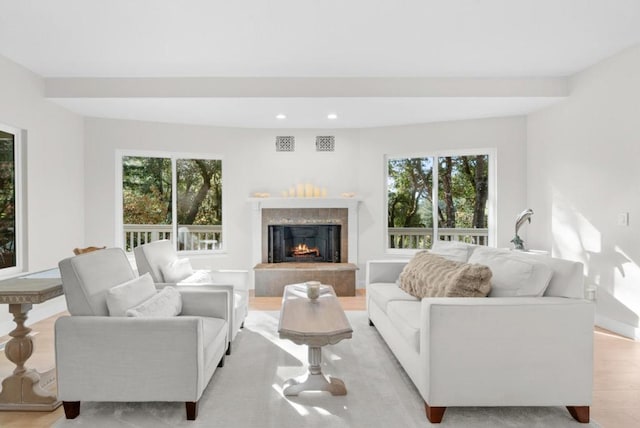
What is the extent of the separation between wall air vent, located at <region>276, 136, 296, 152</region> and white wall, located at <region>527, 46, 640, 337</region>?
Answer: 3639mm

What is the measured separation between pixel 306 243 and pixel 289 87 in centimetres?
278

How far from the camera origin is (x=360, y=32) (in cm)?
→ 362

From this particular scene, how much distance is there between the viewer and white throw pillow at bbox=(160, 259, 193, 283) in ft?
12.2

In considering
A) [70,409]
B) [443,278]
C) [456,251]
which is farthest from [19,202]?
[456,251]

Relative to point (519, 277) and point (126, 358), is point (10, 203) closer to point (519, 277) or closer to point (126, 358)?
point (126, 358)

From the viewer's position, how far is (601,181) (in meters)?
4.41

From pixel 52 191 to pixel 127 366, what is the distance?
12.0 ft

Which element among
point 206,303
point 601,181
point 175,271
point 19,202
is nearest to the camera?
point 206,303

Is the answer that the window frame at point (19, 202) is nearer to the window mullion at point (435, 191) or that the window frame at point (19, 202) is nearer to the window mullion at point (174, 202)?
the window mullion at point (174, 202)

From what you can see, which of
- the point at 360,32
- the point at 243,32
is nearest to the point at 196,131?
the point at 243,32

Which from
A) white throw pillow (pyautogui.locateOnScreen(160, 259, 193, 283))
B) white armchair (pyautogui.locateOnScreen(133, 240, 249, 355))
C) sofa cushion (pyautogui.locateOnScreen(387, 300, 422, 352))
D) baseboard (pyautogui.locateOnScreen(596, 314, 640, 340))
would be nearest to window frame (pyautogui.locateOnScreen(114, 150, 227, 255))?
white armchair (pyautogui.locateOnScreen(133, 240, 249, 355))

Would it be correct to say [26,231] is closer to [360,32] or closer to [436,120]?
[360,32]

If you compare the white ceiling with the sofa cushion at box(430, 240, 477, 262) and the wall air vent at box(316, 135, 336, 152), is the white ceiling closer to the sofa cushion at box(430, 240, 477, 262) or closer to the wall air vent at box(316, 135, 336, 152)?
the wall air vent at box(316, 135, 336, 152)

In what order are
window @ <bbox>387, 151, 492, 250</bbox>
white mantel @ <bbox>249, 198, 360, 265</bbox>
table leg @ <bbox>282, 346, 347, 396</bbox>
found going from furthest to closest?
white mantel @ <bbox>249, 198, 360, 265</bbox> → window @ <bbox>387, 151, 492, 250</bbox> → table leg @ <bbox>282, 346, 347, 396</bbox>
